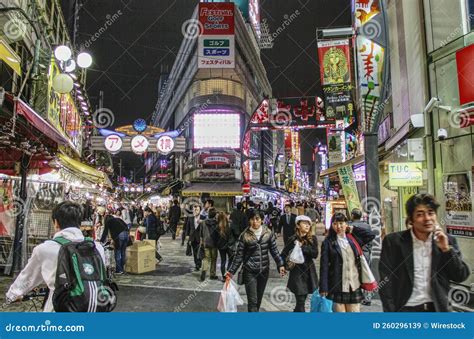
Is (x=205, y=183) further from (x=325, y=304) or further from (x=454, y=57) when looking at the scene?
(x=325, y=304)

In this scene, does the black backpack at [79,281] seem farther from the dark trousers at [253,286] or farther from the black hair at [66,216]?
the dark trousers at [253,286]

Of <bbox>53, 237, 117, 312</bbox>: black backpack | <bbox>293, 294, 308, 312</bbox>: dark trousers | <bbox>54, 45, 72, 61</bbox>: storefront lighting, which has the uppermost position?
<bbox>54, 45, 72, 61</bbox>: storefront lighting

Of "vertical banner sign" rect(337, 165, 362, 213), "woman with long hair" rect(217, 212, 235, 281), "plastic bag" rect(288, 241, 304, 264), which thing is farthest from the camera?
"vertical banner sign" rect(337, 165, 362, 213)

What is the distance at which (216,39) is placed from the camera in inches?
1129

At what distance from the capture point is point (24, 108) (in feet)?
22.0

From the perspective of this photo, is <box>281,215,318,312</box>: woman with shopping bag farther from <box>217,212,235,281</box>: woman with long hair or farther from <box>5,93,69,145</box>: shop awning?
<box>5,93,69,145</box>: shop awning

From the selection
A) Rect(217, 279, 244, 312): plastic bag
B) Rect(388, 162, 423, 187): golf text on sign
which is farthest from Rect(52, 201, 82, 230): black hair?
Rect(388, 162, 423, 187): golf text on sign

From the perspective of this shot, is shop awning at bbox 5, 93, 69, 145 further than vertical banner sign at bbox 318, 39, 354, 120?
No

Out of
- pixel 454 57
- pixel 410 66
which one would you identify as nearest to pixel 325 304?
pixel 454 57

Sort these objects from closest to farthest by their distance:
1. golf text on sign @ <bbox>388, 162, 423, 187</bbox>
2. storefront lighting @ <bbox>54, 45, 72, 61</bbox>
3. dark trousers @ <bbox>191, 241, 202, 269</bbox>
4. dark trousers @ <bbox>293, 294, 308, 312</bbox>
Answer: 1. dark trousers @ <bbox>293, 294, 308, 312</bbox>
2. golf text on sign @ <bbox>388, 162, 423, 187</bbox>
3. dark trousers @ <bbox>191, 241, 202, 269</bbox>
4. storefront lighting @ <bbox>54, 45, 72, 61</bbox>

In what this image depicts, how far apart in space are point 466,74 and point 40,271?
8714mm

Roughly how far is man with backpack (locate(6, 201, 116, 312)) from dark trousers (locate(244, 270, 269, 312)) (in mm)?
2548

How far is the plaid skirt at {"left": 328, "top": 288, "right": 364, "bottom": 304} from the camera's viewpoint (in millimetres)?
4438

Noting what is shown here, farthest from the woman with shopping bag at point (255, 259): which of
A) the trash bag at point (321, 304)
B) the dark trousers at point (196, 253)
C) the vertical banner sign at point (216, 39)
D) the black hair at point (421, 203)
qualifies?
the vertical banner sign at point (216, 39)
